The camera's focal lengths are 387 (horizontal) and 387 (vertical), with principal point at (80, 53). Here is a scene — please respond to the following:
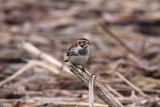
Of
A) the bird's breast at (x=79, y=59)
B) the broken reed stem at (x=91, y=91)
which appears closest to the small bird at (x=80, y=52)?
the bird's breast at (x=79, y=59)

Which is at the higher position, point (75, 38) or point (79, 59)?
point (75, 38)

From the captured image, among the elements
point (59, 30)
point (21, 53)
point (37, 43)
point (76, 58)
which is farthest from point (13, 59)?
point (76, 58)

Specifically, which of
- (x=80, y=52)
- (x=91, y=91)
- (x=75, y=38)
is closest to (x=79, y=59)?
(x=80, y=52)

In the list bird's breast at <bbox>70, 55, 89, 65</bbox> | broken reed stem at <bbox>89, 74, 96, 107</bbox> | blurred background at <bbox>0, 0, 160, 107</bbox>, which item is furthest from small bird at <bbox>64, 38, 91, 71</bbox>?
blurred background at <bbox>0, 0, 160, 107</bbox>

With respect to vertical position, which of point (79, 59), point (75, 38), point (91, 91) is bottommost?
point (91, 91)

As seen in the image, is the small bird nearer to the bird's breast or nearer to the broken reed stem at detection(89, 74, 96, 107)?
the bird's breast

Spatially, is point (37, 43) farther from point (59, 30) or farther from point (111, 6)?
point (111, 6)

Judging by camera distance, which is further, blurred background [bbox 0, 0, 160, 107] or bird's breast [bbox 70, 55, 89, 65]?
blurred background [bbox 0, 0, 160, 107]

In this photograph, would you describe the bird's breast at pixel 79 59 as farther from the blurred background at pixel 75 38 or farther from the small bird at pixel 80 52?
the blurred background at pixel 75 38

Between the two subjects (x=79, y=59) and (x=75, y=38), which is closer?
(x=79, y=59)

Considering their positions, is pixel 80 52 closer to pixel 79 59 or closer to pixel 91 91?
pixel 79 59
